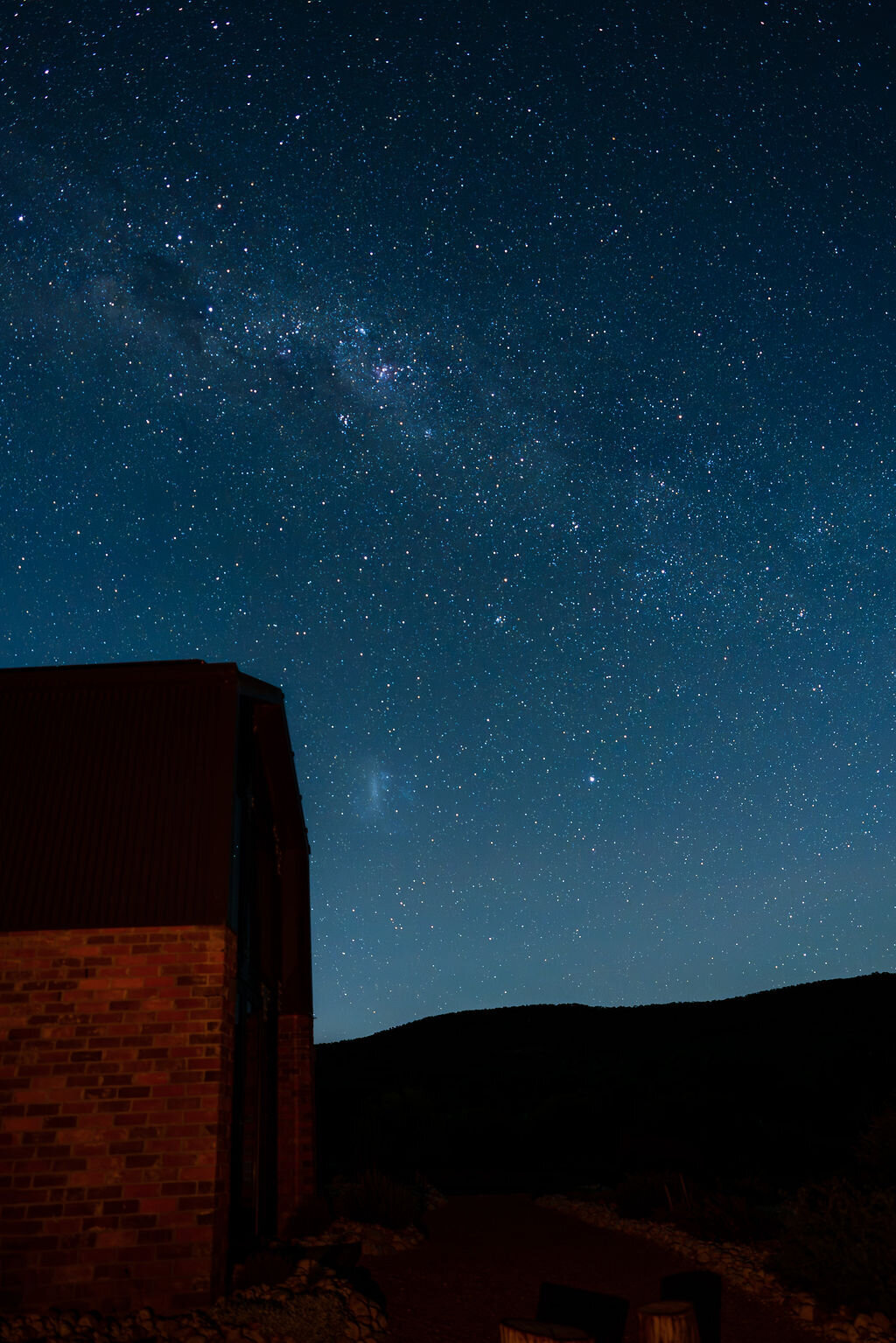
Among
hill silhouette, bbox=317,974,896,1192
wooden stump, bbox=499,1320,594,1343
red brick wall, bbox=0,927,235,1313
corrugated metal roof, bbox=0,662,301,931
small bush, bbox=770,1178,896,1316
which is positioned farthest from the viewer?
hill silhouette, bbox=317,974,896,1192

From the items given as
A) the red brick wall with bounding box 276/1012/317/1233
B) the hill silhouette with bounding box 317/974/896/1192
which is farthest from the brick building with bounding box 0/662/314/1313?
the hill silhouette with bounding box 317/974/896/1192

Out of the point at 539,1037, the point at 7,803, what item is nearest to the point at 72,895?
the point at 7,803

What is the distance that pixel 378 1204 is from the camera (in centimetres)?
1109

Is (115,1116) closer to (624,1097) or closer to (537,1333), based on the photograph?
(537,1333)

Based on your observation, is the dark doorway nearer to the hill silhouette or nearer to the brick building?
the brick building

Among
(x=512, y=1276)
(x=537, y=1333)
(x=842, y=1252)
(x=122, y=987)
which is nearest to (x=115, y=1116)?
(x=122, y=987)

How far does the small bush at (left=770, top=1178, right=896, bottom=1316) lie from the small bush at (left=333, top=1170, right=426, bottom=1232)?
4.85 m

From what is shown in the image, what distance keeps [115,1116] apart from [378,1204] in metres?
5.79

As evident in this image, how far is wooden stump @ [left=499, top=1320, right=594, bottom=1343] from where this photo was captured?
13.8ft

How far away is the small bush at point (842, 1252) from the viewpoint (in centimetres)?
711

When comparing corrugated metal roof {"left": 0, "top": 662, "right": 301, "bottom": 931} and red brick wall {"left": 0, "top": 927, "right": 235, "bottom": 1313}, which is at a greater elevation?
corrugated metal roof {"left": 0, "top": 662, "right": 301, "bottom": 931}

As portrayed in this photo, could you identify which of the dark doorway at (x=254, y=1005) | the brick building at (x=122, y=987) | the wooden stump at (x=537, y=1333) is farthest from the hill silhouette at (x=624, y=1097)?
the wooden stump at (x=537, y=1333)

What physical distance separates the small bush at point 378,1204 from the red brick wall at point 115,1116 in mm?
4715

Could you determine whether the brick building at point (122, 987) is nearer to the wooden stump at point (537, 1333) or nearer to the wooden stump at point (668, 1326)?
the wooden stump at point (537, 1333)
